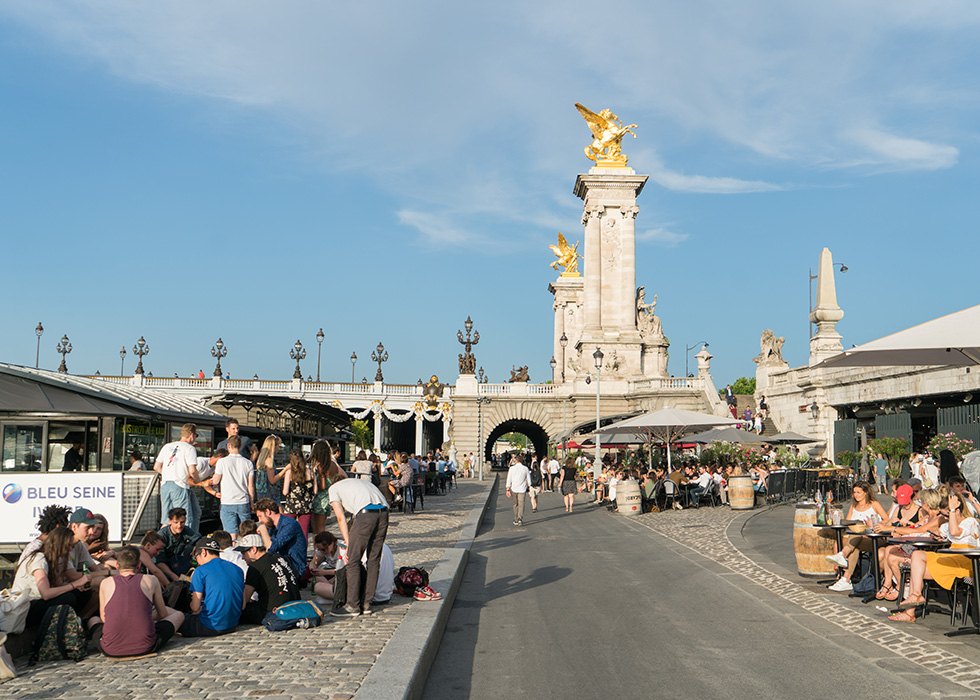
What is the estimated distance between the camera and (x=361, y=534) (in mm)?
8852

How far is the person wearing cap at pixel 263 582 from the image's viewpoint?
27.5 ft

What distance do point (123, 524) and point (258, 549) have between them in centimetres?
408

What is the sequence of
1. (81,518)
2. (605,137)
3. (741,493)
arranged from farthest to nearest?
(605,137) < (741,493) < (81,518)

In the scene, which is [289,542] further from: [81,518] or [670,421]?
[670,421]

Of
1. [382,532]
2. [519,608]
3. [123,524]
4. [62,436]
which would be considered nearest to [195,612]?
[382,532]

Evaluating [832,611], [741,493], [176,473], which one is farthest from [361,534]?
[741,493]

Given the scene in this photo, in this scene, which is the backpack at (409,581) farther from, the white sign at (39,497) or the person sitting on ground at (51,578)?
the white sign at (39,497)

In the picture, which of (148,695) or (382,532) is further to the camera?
(382,532)

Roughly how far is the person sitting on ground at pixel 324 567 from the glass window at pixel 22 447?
270 inches

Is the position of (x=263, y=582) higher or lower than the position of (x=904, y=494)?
lower

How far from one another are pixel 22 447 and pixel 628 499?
1487 centimetres

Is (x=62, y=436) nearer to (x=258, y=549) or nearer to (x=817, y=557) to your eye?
(x=258, y=549)

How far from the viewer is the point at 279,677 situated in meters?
6.33

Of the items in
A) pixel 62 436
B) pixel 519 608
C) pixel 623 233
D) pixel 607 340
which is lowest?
pixel 519 608
